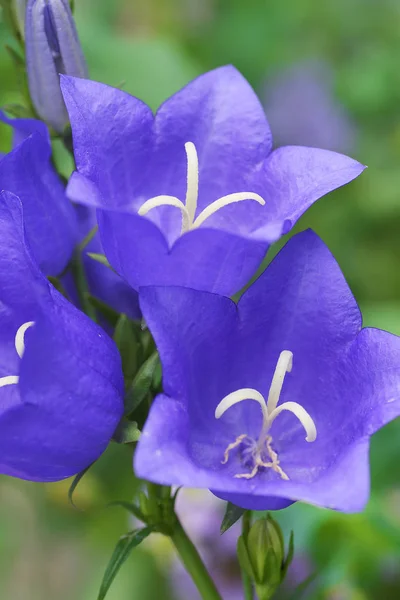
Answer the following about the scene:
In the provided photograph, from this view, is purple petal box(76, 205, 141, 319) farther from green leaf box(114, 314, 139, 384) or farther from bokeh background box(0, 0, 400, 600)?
bokeh background box(0, 0, 400, 600)

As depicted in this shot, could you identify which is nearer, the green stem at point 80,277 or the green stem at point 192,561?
the green stem at point 192,561

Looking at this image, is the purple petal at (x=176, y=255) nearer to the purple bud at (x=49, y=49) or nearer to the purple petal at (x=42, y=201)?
the purple petal at (x=42, y=201)

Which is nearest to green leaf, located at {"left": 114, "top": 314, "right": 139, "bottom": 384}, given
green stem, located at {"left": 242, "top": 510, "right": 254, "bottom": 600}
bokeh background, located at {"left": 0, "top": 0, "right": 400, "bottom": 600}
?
green stem, located at {"left": 242, "top": 510, "right": 254, "bottom": 600}

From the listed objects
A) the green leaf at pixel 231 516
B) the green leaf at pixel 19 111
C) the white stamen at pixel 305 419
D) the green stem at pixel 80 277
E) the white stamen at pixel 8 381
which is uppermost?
the green leaf at pixel 19 111

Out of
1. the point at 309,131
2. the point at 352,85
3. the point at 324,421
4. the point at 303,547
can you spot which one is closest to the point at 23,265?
the point at 324,421

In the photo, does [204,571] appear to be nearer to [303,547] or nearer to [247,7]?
[303,547]


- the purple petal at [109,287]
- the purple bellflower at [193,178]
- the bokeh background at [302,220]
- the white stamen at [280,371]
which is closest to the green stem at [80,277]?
the purple petal at [109,287]
